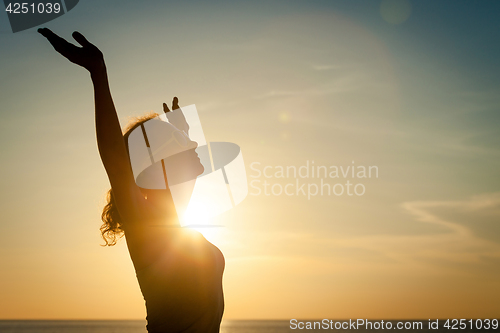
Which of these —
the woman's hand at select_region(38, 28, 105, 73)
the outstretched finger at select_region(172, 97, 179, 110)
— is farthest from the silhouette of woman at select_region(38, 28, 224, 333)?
the outstretched finger at select_region(172, 97, 179, 110)

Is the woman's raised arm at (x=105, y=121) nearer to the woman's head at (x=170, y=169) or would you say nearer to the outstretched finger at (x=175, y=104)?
the woman's head at (x=170, y=169)

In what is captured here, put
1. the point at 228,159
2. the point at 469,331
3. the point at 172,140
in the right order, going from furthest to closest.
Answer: the point at 469,331 < the point at 228,159 < the point at 172,140

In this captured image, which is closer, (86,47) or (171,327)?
(86,47)

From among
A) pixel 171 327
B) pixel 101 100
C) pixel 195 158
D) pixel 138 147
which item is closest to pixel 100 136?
pixel 101 100

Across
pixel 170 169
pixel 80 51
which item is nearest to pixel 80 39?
pixel 80 51

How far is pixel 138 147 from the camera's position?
8.29 feet

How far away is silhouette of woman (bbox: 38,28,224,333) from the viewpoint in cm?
177

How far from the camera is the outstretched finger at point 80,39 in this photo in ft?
5.56

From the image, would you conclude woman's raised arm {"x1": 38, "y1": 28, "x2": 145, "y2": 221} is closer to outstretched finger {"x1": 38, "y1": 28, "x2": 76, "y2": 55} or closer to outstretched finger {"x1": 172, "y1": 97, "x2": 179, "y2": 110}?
outstretched finger {"x1": 38, "y1": 28, "x2": 76, "y2": 55}

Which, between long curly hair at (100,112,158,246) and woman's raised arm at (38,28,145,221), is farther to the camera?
long curly hair at (100,112,158,246)

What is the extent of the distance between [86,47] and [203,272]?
62.1 inches

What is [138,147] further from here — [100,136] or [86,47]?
[86,47]

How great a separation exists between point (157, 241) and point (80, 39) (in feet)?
3.82

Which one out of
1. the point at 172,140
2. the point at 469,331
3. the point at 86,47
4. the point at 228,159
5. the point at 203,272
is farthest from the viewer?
the point at 469,331
